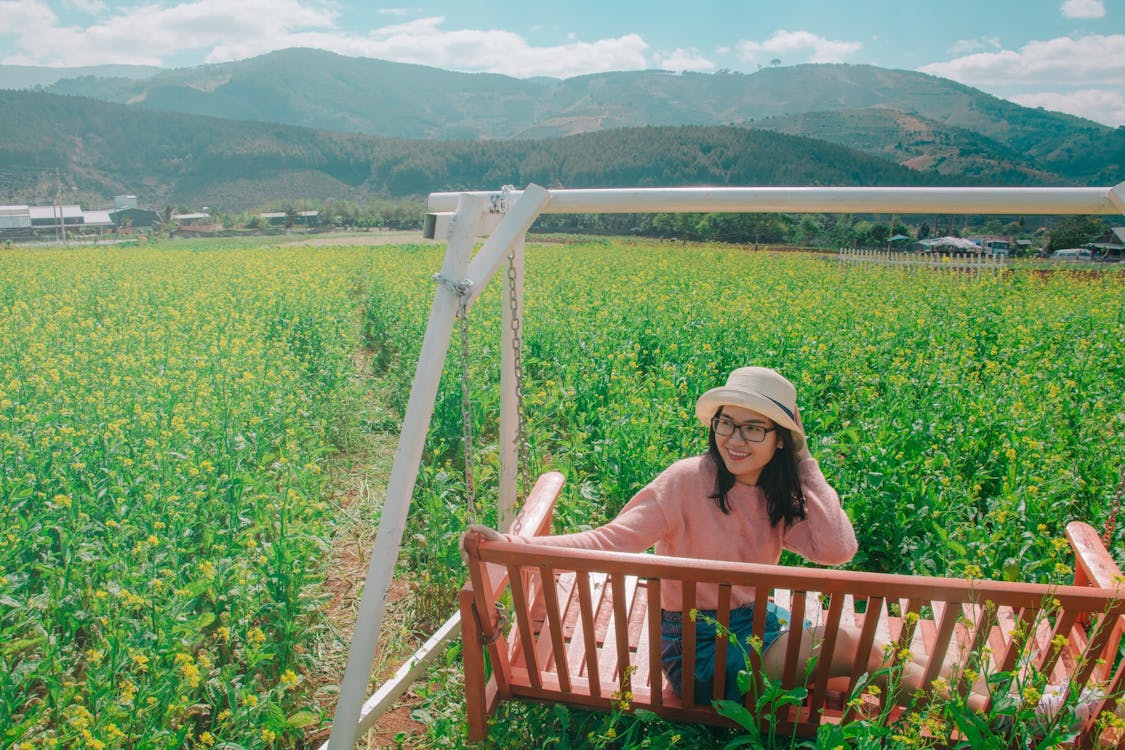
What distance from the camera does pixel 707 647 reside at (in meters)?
2.47

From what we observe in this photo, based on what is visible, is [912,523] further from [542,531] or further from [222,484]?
[222,484]

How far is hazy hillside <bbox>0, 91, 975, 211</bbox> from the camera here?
335ft

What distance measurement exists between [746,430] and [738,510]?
29 centimetres

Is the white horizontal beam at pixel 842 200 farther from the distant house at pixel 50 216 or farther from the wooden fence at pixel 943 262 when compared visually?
the distant house at pixel 50 216

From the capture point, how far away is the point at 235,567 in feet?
10.6

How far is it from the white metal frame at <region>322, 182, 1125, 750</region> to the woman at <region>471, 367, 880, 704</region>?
67 cm

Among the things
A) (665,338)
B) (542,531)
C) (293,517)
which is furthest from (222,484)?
(665,338)

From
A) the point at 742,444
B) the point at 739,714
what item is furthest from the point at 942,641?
the point at 742,444

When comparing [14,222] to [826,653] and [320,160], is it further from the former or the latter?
[826,653]

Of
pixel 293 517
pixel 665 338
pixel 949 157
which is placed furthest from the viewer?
pixel 949 157

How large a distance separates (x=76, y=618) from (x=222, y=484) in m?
1.48

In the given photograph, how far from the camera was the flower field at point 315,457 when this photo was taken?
2891 millimetres

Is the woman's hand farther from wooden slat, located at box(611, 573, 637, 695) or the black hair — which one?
the black hair

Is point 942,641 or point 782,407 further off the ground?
point 782,407
